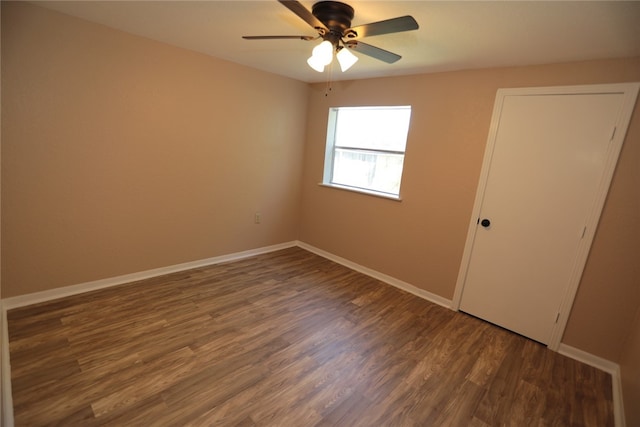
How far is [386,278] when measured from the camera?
12.0ft

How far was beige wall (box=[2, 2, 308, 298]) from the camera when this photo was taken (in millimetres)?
2299

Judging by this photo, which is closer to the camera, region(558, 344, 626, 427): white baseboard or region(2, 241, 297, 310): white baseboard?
region(558, 344, 626, 427): white baseboard

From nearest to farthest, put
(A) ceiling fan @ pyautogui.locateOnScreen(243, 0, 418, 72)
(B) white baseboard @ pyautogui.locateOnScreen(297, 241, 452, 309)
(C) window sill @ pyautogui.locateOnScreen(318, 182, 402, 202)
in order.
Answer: (A) ceiling fan @ pyautogui.locateOnScreen(243, 0, 418, 72), (B) white baseboard @ pyautogui.locateOnScreen(297, 241, 452, 309), (C) window sill @ pyautogui.locateOnScreen(318, 182, 402, 202)

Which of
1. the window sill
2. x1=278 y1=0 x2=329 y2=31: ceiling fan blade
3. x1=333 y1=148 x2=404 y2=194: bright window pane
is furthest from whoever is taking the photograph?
x1=333 y1=148 x2=404 y2=194: bright window pane

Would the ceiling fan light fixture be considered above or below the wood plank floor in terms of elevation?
above

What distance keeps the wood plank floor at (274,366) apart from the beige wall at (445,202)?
481mm

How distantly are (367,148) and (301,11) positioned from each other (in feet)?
8.10

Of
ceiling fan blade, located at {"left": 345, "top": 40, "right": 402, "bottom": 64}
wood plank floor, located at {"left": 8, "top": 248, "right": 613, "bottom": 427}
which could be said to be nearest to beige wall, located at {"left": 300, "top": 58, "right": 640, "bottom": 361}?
wood plank floor, located at {"left": 8, "top": 248, "right": 613, "bottom": 427}

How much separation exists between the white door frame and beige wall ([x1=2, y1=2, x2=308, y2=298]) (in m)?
2.53

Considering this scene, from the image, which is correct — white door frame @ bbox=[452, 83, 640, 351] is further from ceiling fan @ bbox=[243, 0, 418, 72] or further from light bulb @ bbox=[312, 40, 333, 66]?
light bulb @ bbox=[312, 40, 333, 66]

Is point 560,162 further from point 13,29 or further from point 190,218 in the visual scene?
point 13,29

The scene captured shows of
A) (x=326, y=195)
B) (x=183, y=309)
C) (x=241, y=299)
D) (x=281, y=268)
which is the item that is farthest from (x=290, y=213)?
(x=183, y=309)

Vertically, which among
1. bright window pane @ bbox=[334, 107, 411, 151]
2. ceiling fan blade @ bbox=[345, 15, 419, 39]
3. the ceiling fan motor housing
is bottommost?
bright window pane @ bbox=[334, 107, 411, 151]

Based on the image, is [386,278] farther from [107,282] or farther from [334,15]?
[107,282]
